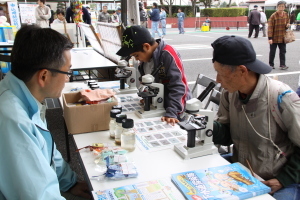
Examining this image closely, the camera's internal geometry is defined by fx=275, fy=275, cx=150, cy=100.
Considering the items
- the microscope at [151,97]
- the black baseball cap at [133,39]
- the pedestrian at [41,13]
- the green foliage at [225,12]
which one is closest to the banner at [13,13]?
the pedestrian at [41,13]

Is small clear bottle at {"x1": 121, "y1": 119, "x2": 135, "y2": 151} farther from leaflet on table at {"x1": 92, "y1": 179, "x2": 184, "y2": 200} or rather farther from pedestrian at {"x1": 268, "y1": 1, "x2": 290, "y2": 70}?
pedestrian at {"x1": 268, "y1": 1, "x2": 290, "y2": 70}

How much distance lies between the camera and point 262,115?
4.81 ft

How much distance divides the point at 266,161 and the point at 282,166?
86mm

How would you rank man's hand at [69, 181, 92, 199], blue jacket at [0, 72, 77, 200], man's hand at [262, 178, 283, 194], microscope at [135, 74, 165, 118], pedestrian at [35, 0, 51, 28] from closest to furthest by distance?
blue jacket at [0, 72, 77, 200] → man's hand at [262, 178, 283, 194] → man's hand at [69, 181, 92, 199] → microscope at [135, 74, 165, 118] → pedestrian at [35, 0, 51, 28]

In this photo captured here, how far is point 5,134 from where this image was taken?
0.97 metres

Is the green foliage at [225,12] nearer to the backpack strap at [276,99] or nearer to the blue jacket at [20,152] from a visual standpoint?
the backpack strap at [276,99]

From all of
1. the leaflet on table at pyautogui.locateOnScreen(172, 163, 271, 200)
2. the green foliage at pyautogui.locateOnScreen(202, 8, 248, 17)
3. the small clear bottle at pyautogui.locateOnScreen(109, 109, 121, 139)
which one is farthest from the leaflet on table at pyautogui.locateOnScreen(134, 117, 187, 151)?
the green foliage at pyautogui.locateOnScreen(202, 8, 248, 17)

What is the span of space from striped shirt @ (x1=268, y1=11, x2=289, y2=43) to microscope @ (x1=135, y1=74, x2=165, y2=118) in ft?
17.1

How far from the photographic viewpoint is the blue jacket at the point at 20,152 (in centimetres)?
95

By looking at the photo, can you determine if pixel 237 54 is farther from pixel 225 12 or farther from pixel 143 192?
pixel 225 12

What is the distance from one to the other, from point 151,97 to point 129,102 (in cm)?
29

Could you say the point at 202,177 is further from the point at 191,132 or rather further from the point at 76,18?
the point at 76,18

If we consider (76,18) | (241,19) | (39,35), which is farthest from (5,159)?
(241,19)

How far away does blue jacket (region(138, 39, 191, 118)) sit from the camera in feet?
6.97
